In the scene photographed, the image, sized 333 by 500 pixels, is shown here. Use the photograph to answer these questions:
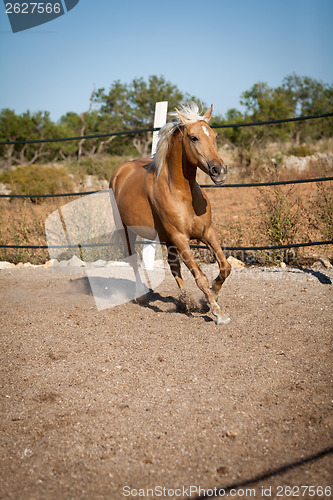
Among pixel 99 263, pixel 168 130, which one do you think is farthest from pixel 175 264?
pixel 99 263

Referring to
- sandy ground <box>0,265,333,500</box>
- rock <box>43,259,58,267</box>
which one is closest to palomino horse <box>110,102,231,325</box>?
sandy ground <box>0,265,333,500</box>

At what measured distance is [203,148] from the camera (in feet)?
10.8

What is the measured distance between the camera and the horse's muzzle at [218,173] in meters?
3.13

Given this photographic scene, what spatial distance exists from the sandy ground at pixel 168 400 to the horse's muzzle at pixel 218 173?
121 centimetres

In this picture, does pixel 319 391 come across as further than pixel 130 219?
No

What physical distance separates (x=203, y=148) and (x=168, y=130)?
53cm

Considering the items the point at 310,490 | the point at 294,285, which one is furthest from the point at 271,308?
the point at 310,490

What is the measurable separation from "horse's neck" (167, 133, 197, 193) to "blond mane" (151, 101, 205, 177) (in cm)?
7

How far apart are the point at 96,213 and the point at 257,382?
4.57 meters

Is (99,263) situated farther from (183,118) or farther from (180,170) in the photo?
(183,118)

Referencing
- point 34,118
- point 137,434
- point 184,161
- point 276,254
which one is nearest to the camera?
point 137,434

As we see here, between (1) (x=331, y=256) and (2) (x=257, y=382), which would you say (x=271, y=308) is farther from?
(1) (x=331, y=256)

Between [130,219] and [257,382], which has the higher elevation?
[130,219]

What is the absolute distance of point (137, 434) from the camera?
7.27 feet
